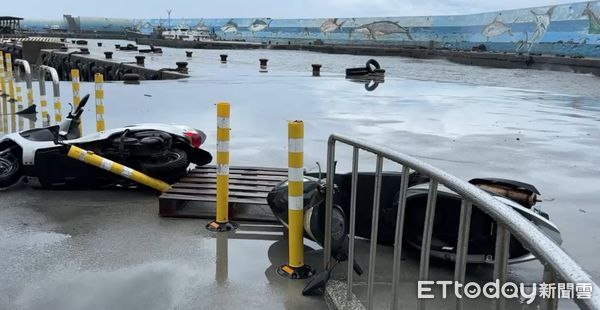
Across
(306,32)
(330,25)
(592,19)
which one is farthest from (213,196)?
(306,32)

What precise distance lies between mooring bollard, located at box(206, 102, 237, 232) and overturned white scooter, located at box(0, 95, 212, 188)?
1129 millimetres

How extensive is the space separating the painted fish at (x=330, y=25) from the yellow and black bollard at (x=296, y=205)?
88079 millimetres

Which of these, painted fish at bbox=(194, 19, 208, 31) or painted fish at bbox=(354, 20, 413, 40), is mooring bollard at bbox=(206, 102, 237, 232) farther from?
painted fish at bbox=(194, 19, 208, 31)

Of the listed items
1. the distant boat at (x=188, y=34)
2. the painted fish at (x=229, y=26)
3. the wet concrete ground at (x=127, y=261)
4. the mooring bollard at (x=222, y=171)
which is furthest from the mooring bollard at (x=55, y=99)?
the painted fish at (x=229, y=26)

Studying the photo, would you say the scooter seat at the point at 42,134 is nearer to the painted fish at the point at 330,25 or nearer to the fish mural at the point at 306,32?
the painted fish at the point at 330,25

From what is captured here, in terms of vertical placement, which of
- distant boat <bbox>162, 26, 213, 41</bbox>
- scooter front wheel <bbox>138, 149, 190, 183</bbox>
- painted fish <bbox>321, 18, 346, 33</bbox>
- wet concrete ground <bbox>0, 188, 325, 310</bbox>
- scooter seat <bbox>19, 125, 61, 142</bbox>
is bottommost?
wet concrete ground <bbox>0, 188, 325, 310</bbox>

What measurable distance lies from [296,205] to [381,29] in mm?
80876

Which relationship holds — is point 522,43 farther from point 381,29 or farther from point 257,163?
point 257,163

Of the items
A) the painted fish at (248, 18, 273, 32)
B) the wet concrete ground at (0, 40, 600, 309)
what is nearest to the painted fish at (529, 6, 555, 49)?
the wet concrete ground at (0, 40, 600, 309)

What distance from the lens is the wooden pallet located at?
17.1 feet

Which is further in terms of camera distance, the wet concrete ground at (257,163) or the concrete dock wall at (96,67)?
the concrete dock wall at (96,67)

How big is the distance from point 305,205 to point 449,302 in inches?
48.9

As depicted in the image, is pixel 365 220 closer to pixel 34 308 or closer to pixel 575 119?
pixel 34 308

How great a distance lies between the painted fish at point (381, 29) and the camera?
78125 millimetres
